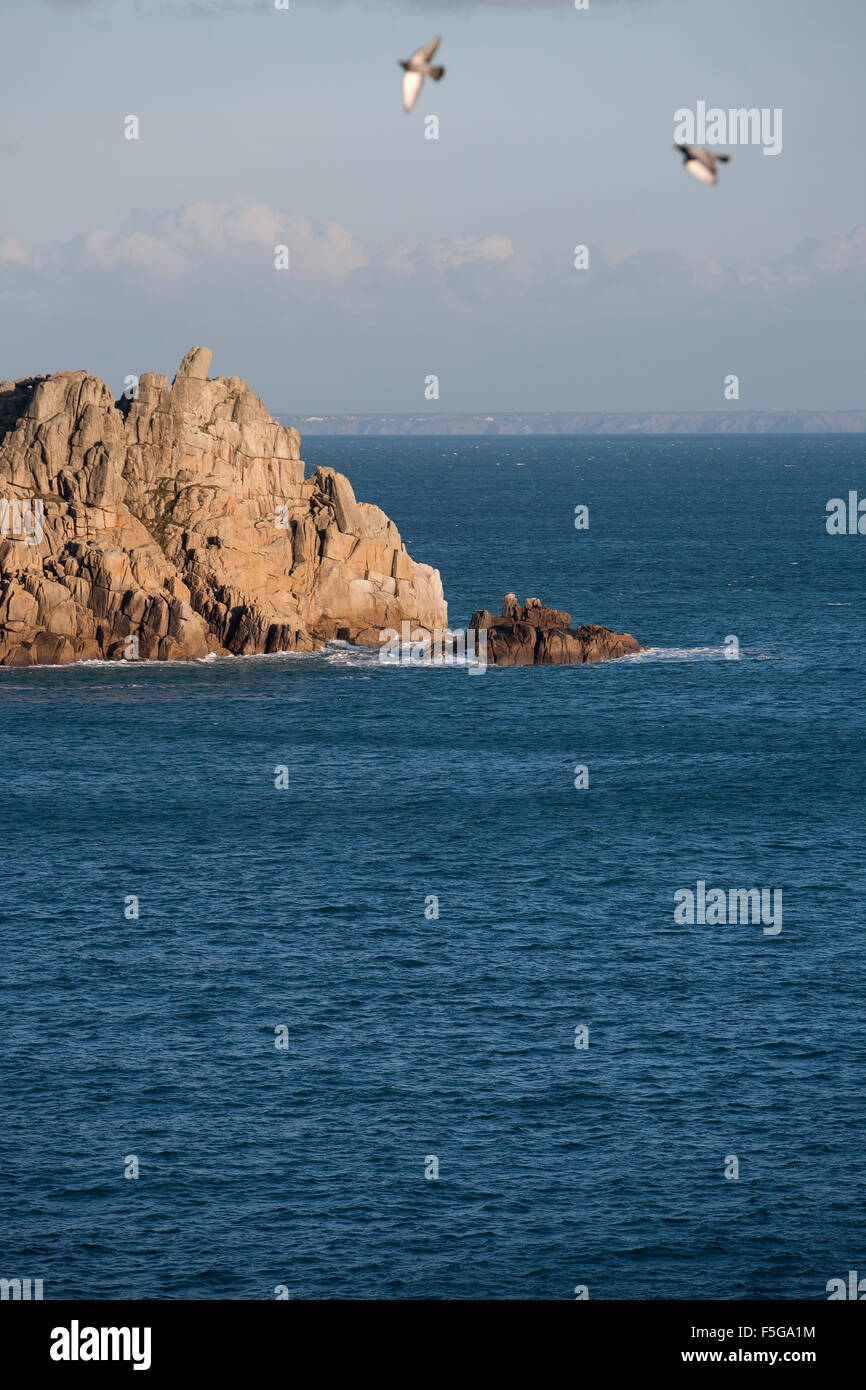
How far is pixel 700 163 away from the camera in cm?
1662

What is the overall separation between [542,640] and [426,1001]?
247 feet

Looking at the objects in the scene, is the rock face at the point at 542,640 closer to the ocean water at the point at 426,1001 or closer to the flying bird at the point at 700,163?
the ocean water at the point at 426,1001

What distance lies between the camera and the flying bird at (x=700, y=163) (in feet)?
54.5

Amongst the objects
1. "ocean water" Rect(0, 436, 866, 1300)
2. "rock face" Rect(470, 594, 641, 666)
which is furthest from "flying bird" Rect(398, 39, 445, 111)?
"rock face" Rect(470, 594, 641, 666)

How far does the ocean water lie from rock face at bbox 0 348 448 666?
14.4 metres

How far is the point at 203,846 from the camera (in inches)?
3295

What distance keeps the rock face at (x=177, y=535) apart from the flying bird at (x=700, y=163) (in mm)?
114118

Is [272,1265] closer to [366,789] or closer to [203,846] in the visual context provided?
[203,846]

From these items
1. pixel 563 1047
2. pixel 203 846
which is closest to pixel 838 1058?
pixel 563 1047

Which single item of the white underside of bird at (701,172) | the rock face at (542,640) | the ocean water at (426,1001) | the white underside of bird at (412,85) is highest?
the white underside of bird at (412,85)
